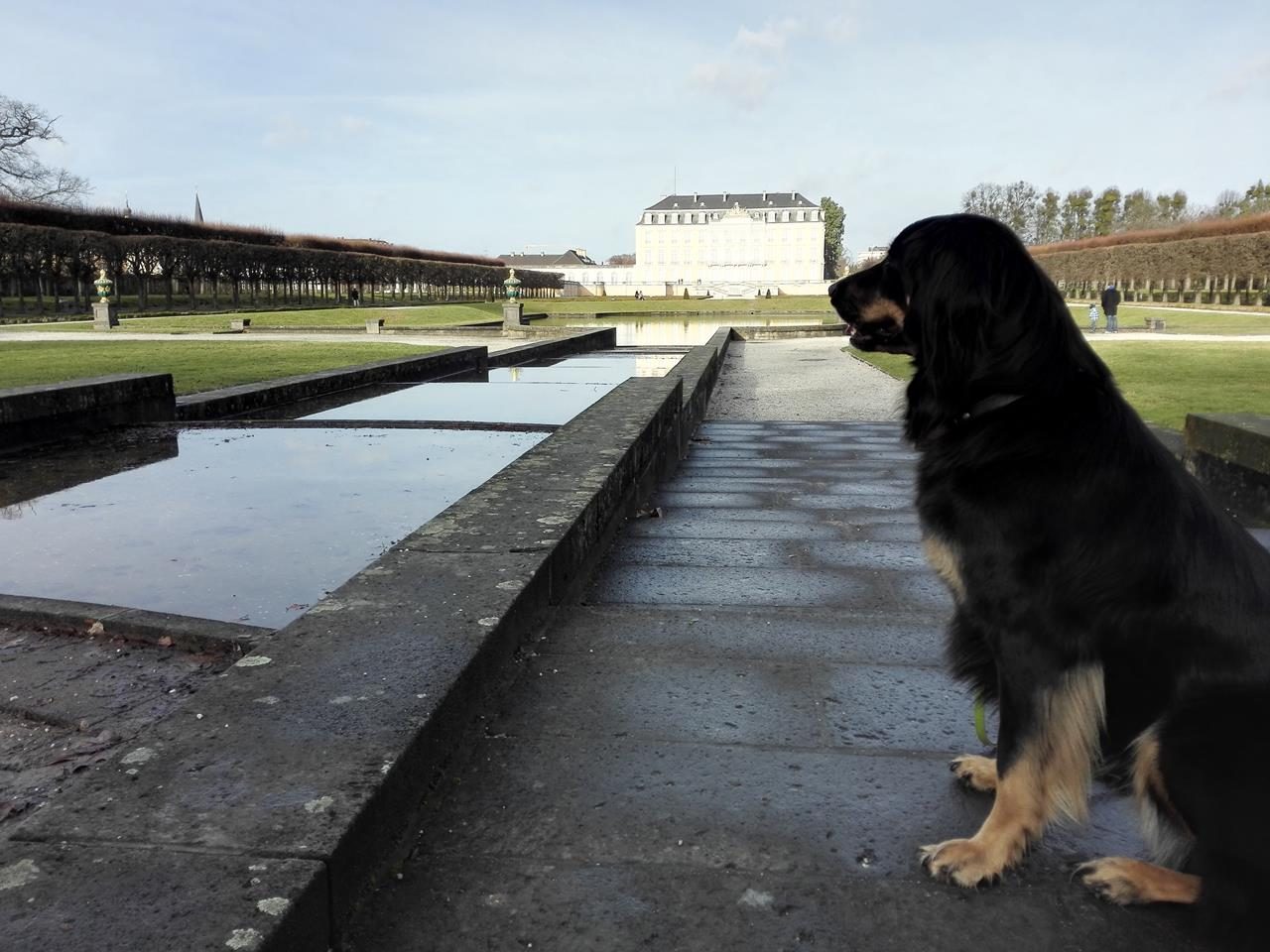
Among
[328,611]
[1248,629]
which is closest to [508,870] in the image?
[328,611]

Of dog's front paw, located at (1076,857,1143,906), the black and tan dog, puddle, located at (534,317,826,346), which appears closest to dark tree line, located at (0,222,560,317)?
puddle, located at (534,317,826,346)

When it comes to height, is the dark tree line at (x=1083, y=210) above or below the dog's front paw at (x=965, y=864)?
above

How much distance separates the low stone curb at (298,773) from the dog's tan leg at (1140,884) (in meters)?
1.40

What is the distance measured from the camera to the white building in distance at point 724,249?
396 feet

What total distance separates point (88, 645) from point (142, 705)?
1.99ft

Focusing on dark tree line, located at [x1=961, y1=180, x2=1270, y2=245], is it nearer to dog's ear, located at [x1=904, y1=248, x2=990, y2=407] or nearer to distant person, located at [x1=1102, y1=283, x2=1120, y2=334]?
distant person, located at [x1=1102, y1=283, x2=1120, y2=334]

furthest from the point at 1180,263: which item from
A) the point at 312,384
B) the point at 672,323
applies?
the point at 312,384

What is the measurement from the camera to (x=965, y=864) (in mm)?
1828

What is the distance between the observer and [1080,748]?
1.83 metres

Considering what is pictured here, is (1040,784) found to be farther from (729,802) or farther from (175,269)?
(175,269)

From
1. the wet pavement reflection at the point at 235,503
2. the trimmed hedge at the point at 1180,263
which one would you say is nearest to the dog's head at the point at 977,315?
the wet pavement reflection at the point at 235,503

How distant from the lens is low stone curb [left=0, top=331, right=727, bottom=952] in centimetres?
131

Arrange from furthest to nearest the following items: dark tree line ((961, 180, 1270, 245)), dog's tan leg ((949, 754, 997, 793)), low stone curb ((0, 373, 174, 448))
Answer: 1. dark tree line ((961, 180, 1270, 245))
2. low stone curb ((0, 373, 174, 448))
3. dog's tan leg ((949, 754, 997, 793))

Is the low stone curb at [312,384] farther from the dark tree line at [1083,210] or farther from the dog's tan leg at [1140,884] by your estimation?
the dark tree line at [1083,210]
